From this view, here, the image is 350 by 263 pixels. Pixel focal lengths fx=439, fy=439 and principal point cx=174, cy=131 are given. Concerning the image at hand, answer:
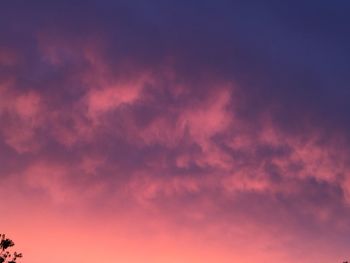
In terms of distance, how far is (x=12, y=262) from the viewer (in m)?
70.0

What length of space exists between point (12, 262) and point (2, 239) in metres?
4.08

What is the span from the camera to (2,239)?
69.4 meters
